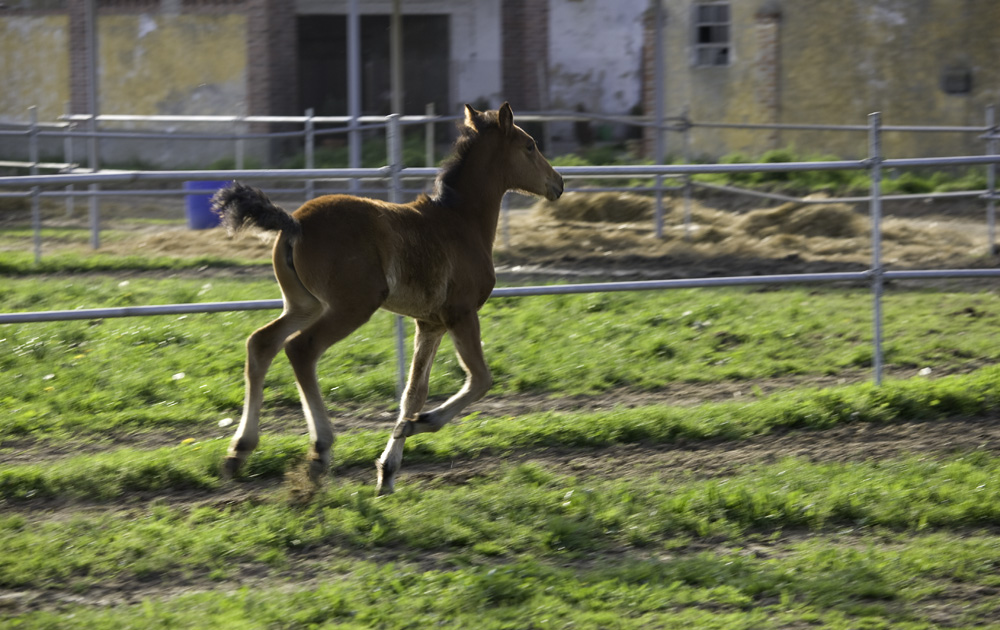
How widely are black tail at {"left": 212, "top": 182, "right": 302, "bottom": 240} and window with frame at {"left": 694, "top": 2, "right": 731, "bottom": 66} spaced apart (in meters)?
17.3

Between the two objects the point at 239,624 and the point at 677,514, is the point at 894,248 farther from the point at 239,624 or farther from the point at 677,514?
the point at 239,624

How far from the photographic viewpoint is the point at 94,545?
165 inches

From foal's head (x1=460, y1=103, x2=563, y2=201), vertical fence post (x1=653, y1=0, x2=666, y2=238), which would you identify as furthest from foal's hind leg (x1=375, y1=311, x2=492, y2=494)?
vertical fence post (x1=653, y1=0, x2=666, y2=238)

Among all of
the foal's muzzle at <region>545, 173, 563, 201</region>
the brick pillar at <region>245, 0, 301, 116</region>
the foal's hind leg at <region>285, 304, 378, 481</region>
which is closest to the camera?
the foal's hind leg at <region>285, 304, 378, 481</region>

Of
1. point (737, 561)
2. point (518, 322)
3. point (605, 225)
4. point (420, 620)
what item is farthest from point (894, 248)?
point (420, 620)

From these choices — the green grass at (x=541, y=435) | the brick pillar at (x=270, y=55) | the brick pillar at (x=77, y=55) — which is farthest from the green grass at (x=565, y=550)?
the brick pillar at (x=77, y=55)

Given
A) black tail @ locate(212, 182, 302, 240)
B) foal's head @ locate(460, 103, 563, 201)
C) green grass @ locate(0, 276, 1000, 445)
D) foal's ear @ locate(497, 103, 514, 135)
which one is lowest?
green grass @ locate(0, 276, 1000, 445)

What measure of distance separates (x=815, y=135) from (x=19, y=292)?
14687mm

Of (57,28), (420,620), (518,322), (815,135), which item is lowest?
(420,620)

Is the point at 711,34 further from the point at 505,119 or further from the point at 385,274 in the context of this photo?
the point at 385,274

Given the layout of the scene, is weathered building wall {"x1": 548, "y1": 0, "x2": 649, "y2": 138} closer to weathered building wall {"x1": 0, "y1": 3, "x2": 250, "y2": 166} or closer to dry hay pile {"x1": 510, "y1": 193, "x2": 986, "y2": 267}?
weathered building wall {"x1": 0, "y1": 3, "x2": 250, "y2": 166}

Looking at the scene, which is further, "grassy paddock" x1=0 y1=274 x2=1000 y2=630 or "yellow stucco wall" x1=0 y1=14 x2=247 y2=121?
"yellow stucco wall" x1=0 y1=14 x2=247 y2=121

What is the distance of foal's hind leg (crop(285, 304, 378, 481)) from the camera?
15.2 ft

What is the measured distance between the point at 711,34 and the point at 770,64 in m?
1.70
